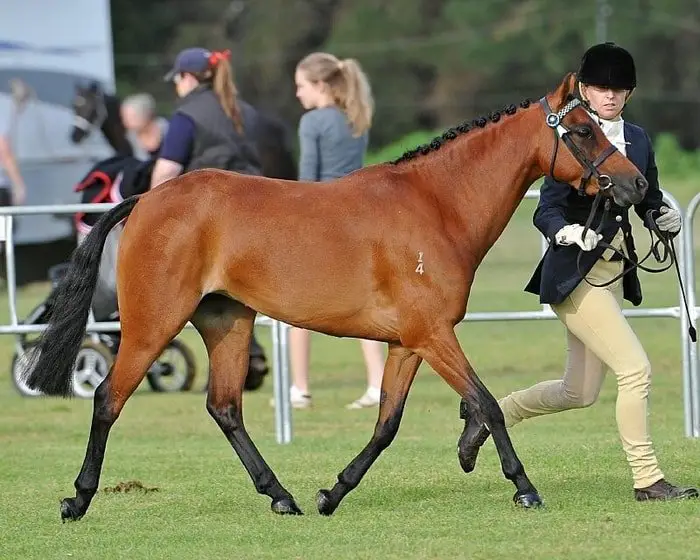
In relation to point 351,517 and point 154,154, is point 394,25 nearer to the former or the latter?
point 154,154

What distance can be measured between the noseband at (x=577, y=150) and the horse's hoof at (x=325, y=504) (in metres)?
1.71

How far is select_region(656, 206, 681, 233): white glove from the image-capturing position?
7.03 metres

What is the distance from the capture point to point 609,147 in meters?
6.64

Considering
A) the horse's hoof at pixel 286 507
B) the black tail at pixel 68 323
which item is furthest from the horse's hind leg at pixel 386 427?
the black tail at pixel 68 323

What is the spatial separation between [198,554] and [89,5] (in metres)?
15.6

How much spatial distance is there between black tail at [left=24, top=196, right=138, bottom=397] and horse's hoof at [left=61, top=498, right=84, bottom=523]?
534mm

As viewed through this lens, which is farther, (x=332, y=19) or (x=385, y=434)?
(x=332, y=19)

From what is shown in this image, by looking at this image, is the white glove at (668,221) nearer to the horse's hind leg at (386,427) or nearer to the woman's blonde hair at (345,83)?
Answer: the horse's hind leg at (386,427)

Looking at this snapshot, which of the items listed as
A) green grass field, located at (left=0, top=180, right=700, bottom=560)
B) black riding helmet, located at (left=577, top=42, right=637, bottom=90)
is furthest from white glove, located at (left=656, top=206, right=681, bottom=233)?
green grass field, located at (left=0, top=180, right=700, bottom=560)

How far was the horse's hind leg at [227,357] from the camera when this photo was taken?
7223 mm

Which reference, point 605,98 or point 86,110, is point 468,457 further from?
point 86,110

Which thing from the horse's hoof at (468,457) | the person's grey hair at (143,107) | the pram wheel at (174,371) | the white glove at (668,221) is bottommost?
the pram wheel at (174,371)

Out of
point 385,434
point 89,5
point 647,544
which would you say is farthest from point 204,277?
point 89,5

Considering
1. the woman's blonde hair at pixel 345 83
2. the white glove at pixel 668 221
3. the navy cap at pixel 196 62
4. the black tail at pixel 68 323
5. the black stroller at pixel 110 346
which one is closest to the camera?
the white glove at pixel 668 221
